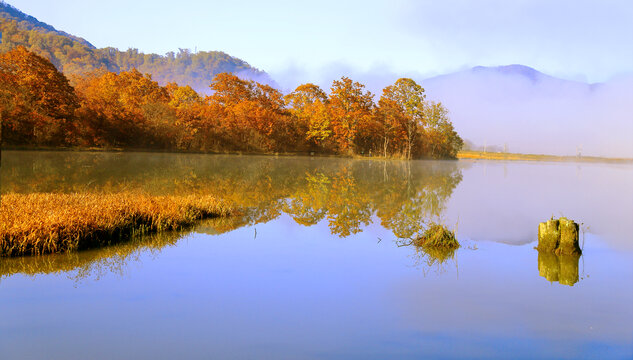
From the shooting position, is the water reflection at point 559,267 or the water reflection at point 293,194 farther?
the water reflection at point 293,194

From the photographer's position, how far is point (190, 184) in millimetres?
18844

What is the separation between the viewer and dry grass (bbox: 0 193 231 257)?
743 centimetres

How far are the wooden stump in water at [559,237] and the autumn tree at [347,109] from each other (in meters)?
52.3

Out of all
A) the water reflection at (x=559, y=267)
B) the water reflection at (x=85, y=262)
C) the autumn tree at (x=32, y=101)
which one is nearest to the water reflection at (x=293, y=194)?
the water reflection at (x=85, y=262)

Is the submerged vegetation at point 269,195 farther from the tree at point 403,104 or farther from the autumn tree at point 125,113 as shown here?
the tree at point 403,104

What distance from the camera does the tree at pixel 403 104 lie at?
63.6 meters

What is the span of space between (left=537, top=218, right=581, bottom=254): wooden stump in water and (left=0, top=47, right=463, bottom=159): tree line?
42.0m

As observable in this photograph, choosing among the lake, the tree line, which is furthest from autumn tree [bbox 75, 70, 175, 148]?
the lake

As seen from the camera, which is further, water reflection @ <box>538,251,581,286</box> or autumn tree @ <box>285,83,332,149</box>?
autumn tree @ <box>285,83,332,149</box>

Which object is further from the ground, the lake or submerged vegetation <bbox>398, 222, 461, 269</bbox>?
submerged vegetation <bbox>398, 222, 461, 269</bbox>

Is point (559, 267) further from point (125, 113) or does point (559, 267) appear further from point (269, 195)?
point (125, 113)

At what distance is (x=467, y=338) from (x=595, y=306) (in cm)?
238

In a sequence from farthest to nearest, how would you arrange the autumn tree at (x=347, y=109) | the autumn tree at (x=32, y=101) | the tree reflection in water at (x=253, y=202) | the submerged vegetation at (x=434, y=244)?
1. the autumn tree at (x=347, y=109)
2. the autumn tree at (x=32, y=101)
3. the submerged vegetation at (x=434, y=244)
4. the tree reflection in water at (x=253, y=202)

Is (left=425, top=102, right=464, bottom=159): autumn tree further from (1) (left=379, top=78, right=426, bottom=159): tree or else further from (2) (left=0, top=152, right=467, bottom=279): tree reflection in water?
(2) (left=0, top=152, right=467, bottom=279): tree reflection in water
